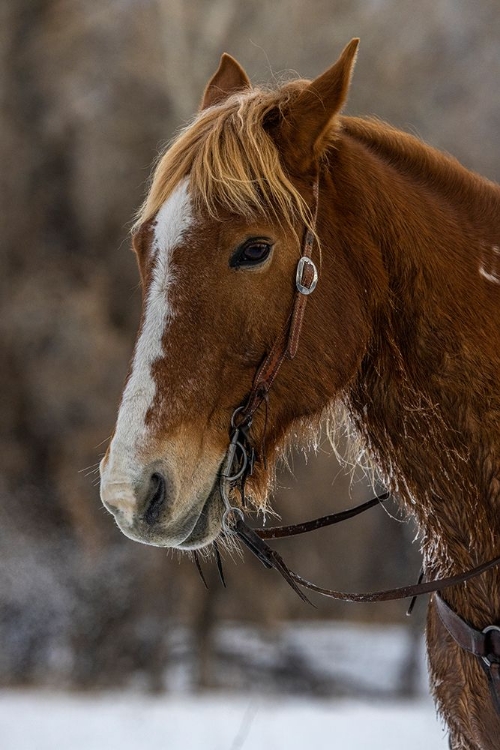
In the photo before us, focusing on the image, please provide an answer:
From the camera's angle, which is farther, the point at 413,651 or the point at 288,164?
the point at 413,651

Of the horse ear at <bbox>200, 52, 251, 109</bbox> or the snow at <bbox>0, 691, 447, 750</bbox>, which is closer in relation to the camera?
the horse ear at <bbox>200, 52, 251, 109</bbox>

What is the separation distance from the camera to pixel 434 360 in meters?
2.35

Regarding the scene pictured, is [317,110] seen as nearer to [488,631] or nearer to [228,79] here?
[228,79]

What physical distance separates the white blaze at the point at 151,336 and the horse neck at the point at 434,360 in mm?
494

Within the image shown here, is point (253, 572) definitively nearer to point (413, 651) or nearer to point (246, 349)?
point (413, 651)

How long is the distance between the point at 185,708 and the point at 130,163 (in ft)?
19.1

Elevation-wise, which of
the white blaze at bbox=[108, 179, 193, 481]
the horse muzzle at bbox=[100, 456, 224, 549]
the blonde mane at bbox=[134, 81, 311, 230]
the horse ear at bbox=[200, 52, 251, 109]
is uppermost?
the horse ear at bbox=[200, 52, 251, 109]

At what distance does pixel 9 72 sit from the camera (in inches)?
408

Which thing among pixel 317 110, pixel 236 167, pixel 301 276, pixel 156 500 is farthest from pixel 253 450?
pixel 317 110

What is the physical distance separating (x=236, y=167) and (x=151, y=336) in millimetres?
515

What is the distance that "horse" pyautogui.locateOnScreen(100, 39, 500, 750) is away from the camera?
→ 7.16 ft

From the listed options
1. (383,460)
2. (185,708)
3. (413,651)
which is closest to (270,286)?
(383,460)

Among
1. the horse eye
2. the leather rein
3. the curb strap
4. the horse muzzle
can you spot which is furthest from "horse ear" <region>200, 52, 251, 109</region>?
the curb strap

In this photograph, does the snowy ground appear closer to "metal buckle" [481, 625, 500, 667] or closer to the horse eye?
"metal buckle" [481, 625, 500, 667]
